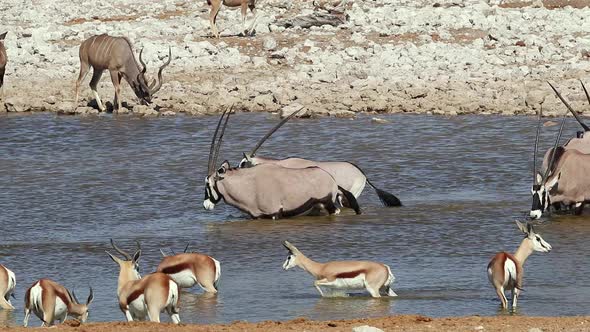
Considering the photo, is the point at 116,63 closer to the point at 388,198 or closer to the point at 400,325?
the point at 388,198

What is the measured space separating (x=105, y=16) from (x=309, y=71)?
6.18 meters

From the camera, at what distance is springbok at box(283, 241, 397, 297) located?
9.68 m

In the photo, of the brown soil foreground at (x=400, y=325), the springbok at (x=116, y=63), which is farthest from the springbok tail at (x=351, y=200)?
the springbok at (x=116, y=63)

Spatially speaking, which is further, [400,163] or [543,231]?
[400,163]

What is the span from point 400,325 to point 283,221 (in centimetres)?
540

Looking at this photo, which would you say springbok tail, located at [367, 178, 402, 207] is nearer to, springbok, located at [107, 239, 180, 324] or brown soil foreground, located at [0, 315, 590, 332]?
springbok, located at [107, 239, 180, 324]

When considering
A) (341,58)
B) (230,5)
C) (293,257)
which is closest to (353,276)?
(293,257)

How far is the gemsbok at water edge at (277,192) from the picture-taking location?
1358 cm

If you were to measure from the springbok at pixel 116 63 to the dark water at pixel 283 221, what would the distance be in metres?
0.74

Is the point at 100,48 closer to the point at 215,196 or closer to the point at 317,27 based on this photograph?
the point at 317,27

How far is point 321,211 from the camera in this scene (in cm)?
1373

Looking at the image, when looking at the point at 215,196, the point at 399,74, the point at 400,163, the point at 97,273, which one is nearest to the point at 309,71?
the point at 399,74

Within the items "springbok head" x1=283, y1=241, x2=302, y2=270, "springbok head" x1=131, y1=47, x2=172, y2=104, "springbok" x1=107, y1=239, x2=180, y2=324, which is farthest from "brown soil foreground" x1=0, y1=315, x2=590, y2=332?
"springbok head" x1=131, y1=47, x2=172, y2=104

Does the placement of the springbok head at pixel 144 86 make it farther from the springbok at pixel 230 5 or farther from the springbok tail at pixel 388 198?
the springbok tail at pixel 388 198
